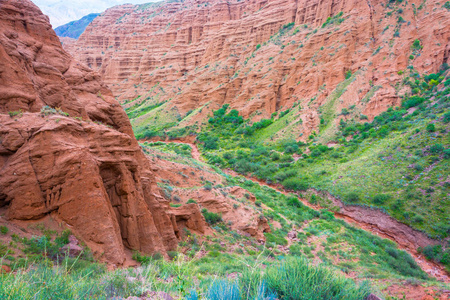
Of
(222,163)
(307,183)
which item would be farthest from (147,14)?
(307,183)

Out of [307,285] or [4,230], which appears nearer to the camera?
[307,285]

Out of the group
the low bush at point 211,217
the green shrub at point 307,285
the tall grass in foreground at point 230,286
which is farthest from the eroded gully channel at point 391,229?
the tall grass in foreground at point 230,286

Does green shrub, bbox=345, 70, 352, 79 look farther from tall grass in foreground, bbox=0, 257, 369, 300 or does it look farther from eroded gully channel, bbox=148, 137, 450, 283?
tall grass in foreground, bbox=0, 257, 369, 300

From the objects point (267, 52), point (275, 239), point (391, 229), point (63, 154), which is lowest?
point (391, 229)

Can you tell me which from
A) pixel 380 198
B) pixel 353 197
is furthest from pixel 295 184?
pixel 380 198

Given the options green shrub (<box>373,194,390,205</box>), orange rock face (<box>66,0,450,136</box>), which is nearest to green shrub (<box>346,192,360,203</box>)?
green shrub (<box>373,194,390,205</box>)

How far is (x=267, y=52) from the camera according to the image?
53.2 meters

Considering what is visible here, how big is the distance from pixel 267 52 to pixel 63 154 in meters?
53.6

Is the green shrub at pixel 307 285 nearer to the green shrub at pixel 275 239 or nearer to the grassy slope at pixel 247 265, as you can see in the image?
the grassy slope at pixel 247 265

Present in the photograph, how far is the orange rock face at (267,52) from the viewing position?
35.6 meters

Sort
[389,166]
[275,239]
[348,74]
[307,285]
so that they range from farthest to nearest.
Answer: [348,74] < [389,166] < [275,239] < [307,285]

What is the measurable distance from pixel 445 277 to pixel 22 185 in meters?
22.3

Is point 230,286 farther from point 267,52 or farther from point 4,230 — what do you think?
point 267,52

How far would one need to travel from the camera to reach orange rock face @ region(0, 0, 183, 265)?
20.3ft
